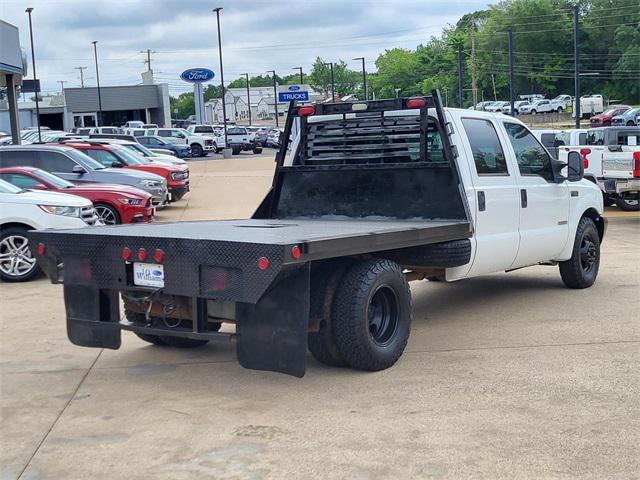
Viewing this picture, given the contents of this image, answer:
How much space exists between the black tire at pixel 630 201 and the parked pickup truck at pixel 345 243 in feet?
28.8

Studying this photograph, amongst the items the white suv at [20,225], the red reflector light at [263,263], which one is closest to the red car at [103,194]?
the white suv at [20,225]

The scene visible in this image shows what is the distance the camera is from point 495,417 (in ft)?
17.9

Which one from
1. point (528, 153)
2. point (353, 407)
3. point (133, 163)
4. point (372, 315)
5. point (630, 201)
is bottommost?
point (353, 407)

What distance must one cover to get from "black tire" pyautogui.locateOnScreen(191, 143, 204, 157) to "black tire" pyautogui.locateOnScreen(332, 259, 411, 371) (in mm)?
49958

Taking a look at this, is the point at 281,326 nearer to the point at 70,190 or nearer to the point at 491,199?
the point at 491,199

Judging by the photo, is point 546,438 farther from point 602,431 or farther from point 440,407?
point 440,407

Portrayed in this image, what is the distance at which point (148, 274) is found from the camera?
6082 mm

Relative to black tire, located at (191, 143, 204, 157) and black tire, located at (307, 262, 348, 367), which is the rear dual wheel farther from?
black tire, located at (191, 143, 204, 157)

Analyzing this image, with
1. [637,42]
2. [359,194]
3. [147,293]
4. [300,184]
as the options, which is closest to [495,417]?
[147,293]

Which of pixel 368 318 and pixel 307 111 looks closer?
pixel 368 318

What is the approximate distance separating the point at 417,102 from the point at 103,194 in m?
8.14

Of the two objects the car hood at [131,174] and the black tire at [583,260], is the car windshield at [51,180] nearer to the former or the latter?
the car hood at [131,174]

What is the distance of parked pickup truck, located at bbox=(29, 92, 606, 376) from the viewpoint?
573 cm

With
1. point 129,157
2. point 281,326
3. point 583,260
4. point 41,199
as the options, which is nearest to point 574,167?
point 583,260
